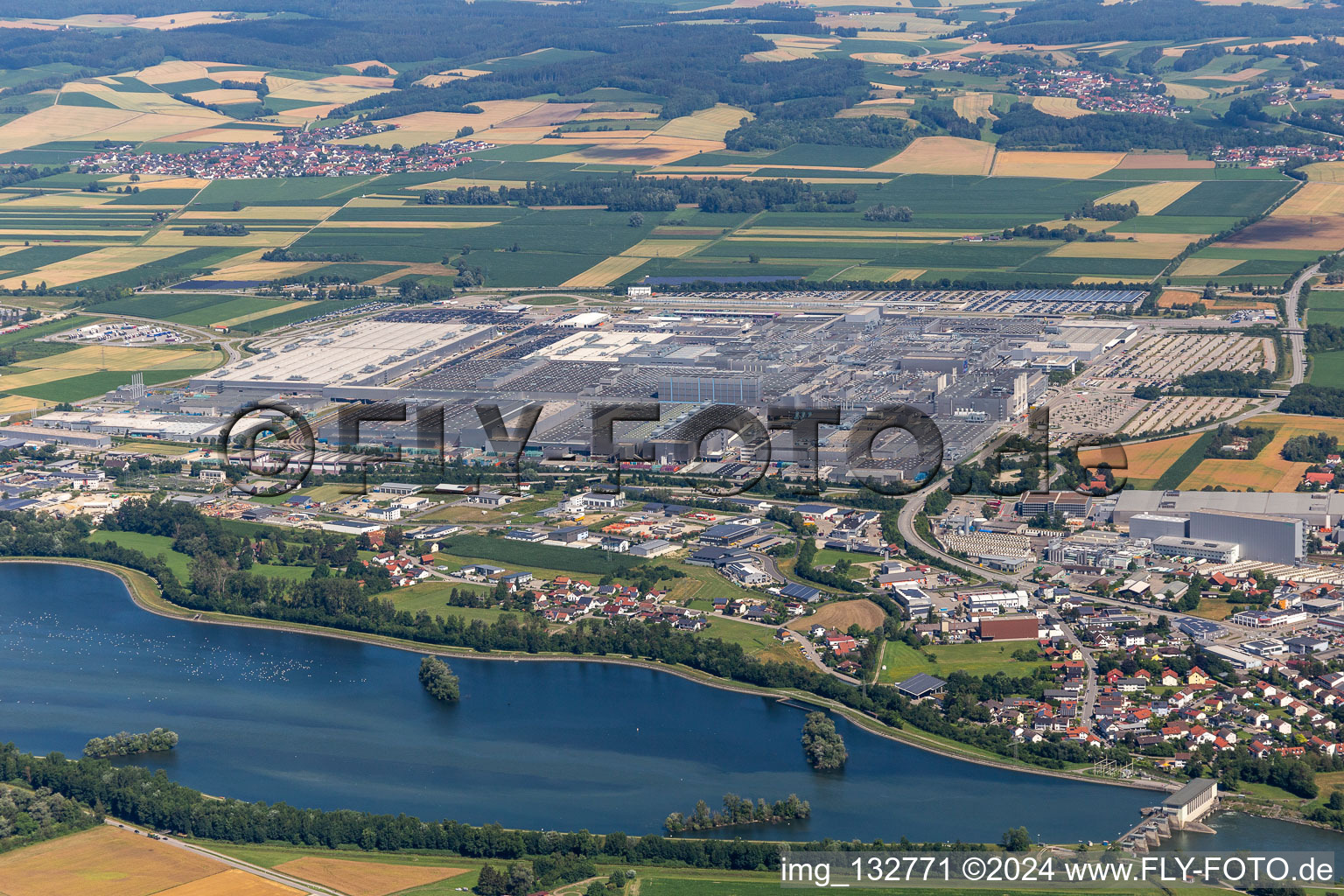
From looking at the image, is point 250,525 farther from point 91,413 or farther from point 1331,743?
point 1331,743

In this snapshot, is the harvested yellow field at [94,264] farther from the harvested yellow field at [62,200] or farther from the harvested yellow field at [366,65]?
the harvested yellow field at [366,65]

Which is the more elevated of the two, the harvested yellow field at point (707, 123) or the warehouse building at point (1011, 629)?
the harvested yellow field at point (707, 123)

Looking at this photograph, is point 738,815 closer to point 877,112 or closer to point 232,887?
point 232,887

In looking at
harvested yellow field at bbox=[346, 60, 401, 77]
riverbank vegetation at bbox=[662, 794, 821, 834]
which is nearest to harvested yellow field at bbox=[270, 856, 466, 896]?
riverbank vegetation at bbox=[662, 794, 821, 834]

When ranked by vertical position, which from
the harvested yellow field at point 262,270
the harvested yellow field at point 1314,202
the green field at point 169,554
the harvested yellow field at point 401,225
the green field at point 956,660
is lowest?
the green field at point 956,660

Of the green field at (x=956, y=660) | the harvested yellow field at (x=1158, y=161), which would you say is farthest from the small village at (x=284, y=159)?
the green field at (x=956, y=660)

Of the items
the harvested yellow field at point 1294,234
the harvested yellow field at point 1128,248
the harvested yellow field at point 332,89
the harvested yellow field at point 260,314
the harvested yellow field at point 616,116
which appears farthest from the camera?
the harvested yellow field at point 332,89

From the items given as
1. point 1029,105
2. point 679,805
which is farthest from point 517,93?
point 679,805

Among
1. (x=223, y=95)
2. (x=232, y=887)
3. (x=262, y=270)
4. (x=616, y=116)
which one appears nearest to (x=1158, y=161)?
(x=616, y=116)
